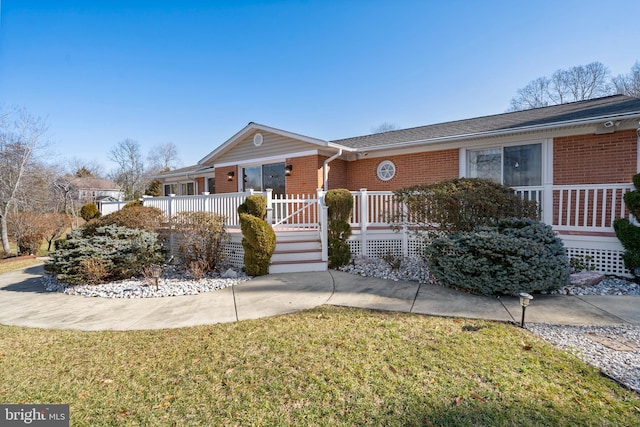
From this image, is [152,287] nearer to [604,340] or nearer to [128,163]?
[604,340]

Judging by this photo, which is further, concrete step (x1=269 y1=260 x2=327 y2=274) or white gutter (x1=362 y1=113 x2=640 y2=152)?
concrete step (x1=269 y1=260 x2=327 y2=274)

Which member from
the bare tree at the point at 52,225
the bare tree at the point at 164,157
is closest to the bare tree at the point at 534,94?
the bare tree at the point at 52,225

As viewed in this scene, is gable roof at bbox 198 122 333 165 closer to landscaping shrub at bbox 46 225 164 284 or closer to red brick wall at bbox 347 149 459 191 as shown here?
red brick wall at bbox 347 149 459 191

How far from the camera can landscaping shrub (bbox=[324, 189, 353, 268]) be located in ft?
24.2

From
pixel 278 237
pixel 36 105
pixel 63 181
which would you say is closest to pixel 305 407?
pixel 278 237

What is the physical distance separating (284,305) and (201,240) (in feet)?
11.5

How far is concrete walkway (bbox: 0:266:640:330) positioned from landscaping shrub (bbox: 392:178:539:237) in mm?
1465

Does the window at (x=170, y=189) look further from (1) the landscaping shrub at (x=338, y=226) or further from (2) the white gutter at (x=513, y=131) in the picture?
(1) the landscaping shrub at (x=338, y=226)

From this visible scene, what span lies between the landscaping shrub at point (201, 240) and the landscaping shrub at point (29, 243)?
1043cm

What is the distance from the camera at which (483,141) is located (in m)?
8.91

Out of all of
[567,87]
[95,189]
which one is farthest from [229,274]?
[95,189]

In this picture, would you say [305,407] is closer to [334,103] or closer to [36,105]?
[334,103]

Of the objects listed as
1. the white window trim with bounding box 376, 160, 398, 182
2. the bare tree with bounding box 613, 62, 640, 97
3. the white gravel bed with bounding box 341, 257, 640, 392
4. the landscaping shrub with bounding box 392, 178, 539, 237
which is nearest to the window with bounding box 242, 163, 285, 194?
the white window trim with bounding box 376, 160, 398, 182

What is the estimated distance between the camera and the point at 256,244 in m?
6.73
